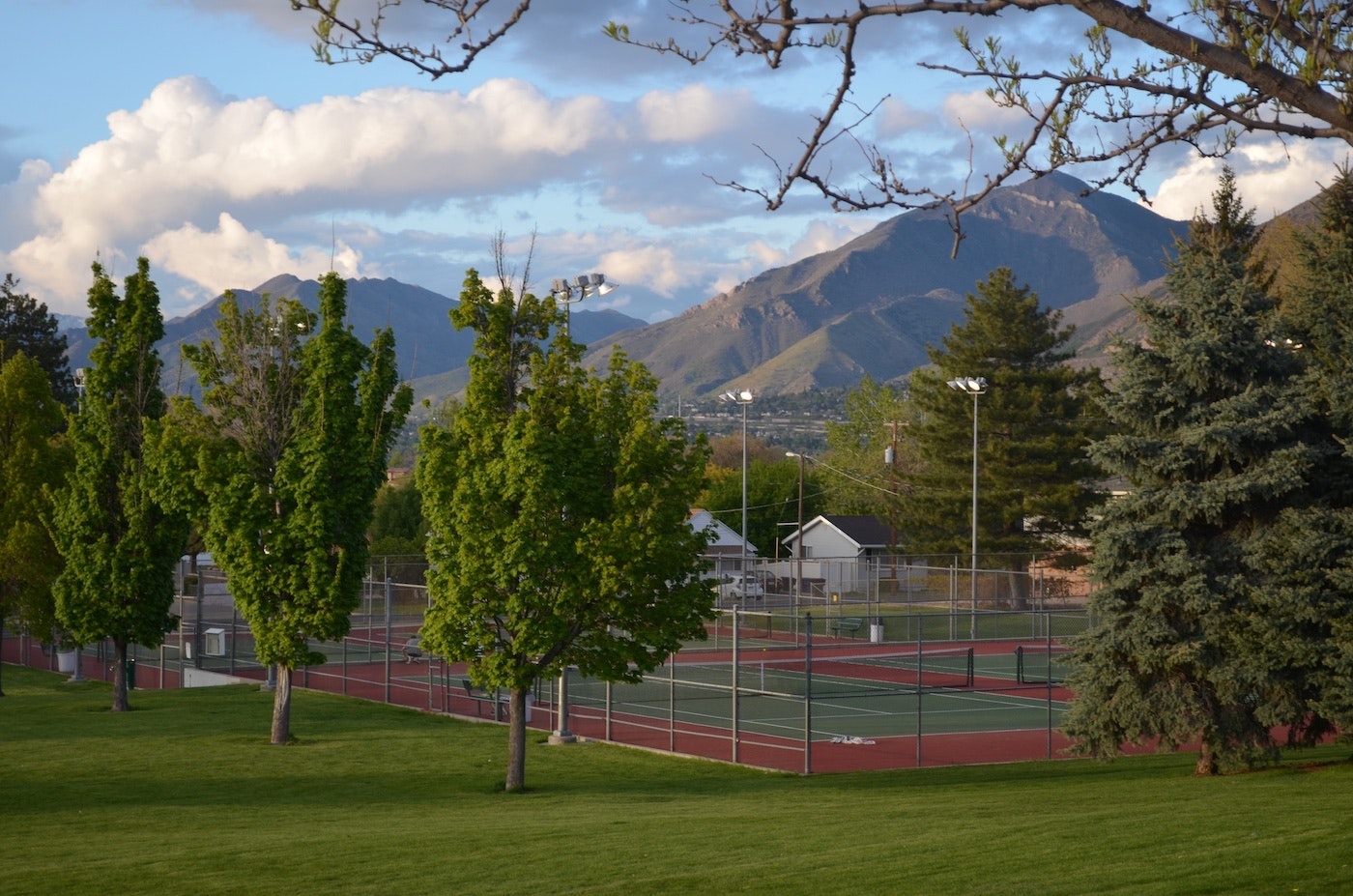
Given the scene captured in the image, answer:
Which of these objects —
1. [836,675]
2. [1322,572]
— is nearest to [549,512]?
[1322,572]

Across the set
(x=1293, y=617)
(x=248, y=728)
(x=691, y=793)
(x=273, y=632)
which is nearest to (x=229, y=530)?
(x=273, y=632)

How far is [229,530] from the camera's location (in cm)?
2406

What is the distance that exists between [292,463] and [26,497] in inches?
515

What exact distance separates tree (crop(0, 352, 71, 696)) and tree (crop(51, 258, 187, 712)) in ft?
9.60

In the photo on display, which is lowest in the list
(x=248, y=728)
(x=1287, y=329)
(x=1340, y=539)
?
(x=248, y=728)

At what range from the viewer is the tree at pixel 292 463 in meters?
24.0

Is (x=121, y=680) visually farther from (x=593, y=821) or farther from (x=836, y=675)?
(x=836, y=675)

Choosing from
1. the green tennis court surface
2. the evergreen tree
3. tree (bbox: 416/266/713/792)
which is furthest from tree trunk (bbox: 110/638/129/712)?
the evergreen tree

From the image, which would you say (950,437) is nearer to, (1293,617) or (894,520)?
(894,520)

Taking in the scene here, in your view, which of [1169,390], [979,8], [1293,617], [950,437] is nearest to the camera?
[979,8]

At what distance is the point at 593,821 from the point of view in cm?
1639

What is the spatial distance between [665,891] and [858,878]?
63.2 inches

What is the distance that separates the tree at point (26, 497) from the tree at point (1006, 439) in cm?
3872

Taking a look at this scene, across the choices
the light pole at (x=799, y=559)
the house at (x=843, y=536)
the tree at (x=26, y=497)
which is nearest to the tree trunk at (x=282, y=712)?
the tree at (x=26, y=497)
